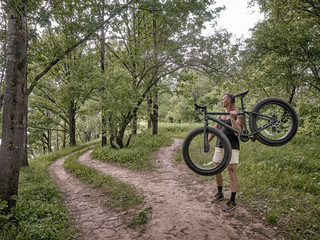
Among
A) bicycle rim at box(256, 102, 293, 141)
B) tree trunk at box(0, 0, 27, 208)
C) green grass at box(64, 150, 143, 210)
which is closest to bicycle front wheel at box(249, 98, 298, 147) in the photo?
bicycle rim at box(256, 102, 293, 141)

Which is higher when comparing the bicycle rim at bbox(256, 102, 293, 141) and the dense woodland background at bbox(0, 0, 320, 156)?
the dense woodland background at bbox(0, 0, 320, 156)

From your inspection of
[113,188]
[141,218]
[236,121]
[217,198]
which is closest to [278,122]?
[236,121]

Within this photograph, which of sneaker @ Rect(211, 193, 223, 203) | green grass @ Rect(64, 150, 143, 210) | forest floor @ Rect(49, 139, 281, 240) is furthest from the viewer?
Answer: green grass @ Rect(64, 150, 143, 210)

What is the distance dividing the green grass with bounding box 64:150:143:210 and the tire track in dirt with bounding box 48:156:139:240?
24 centimetres

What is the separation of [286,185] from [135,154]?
7034 mm

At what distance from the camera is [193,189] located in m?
6.13

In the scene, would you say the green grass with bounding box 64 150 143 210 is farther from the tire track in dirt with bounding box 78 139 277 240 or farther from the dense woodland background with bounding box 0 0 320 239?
the dense woodland background with bounding box 0 0 320 239

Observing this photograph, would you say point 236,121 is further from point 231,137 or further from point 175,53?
point 175,53

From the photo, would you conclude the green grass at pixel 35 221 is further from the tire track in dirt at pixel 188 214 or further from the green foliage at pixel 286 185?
the green foliage at pixel 286 185

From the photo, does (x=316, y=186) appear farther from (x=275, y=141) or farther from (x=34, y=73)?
(x=34, y=73)

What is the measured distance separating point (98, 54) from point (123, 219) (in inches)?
492

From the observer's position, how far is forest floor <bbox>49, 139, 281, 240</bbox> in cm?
392

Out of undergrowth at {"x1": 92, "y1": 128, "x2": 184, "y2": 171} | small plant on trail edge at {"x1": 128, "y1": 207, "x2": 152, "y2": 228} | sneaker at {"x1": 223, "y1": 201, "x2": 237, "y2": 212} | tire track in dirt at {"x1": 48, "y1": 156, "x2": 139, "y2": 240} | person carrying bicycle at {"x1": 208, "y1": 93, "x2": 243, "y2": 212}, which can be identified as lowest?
tire track in dirt at {"x1": 48, "y1": 156, "x2": 139, "y2": 240}

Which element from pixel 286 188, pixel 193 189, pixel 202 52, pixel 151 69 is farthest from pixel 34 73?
pixel 286 188
